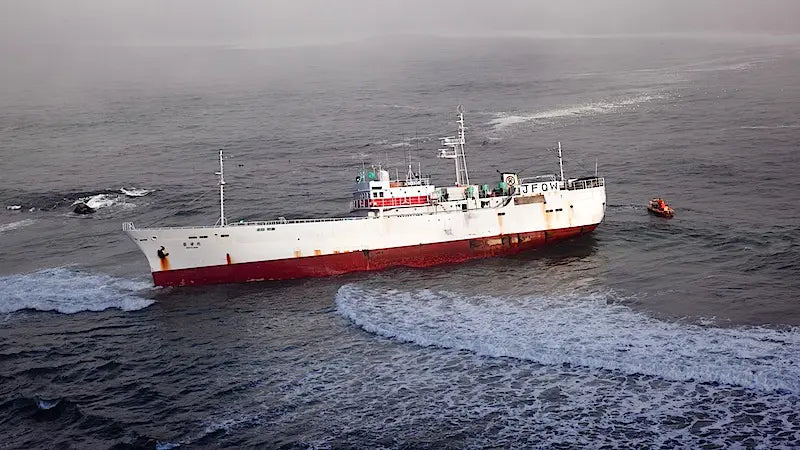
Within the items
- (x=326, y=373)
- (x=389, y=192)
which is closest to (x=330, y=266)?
(x=389, y=192)

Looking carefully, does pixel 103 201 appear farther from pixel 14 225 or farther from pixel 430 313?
pixel 430 313

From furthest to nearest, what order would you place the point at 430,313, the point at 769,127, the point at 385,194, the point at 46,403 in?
1. the point at 769,127
2. the point at 385,194
3. the point at 430,313
4. the point at 46,403

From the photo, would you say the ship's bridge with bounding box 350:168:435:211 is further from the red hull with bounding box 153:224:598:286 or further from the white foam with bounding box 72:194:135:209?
the white foam with bounding box 72:194:135:209

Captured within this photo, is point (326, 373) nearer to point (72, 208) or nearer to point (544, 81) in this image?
point (72, 208)

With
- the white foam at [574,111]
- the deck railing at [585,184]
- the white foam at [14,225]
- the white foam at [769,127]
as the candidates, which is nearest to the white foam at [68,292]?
the white foam at [14,225]

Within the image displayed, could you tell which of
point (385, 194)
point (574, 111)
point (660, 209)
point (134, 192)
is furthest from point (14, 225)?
point (574, 111)
